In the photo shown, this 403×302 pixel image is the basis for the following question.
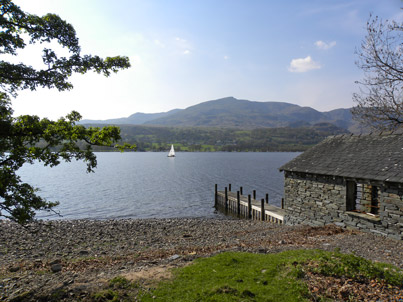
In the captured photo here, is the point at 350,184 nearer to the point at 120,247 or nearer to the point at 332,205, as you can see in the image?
the point at 332,205

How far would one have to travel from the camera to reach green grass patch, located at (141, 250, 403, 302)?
7.13 meters

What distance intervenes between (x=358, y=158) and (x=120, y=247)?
16691 millimetres

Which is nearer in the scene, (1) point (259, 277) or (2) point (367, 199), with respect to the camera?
(1) point (259, 277)

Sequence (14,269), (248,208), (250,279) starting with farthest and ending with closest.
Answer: (248,208) → (14,269) → (250,279)

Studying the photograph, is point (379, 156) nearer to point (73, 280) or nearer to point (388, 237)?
point (388, 237)

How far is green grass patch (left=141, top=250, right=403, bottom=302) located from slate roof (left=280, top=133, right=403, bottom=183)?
7206 millimetres

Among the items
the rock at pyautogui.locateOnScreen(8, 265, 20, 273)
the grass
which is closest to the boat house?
the grass

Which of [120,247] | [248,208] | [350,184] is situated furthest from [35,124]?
[248,208]

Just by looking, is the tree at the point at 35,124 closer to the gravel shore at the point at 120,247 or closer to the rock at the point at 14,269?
the gravel shore at the point at 120,247

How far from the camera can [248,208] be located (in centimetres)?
3016

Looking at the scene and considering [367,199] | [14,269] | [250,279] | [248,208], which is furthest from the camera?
[248,208]

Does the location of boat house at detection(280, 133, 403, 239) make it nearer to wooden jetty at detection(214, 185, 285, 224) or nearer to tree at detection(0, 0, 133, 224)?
wooden jetty at detection(214, 185, 285, 224)

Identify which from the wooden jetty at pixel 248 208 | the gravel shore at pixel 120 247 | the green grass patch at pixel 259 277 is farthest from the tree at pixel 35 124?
the wooden jetty at pixel 248 208

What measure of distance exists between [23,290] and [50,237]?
1377 centimetres
